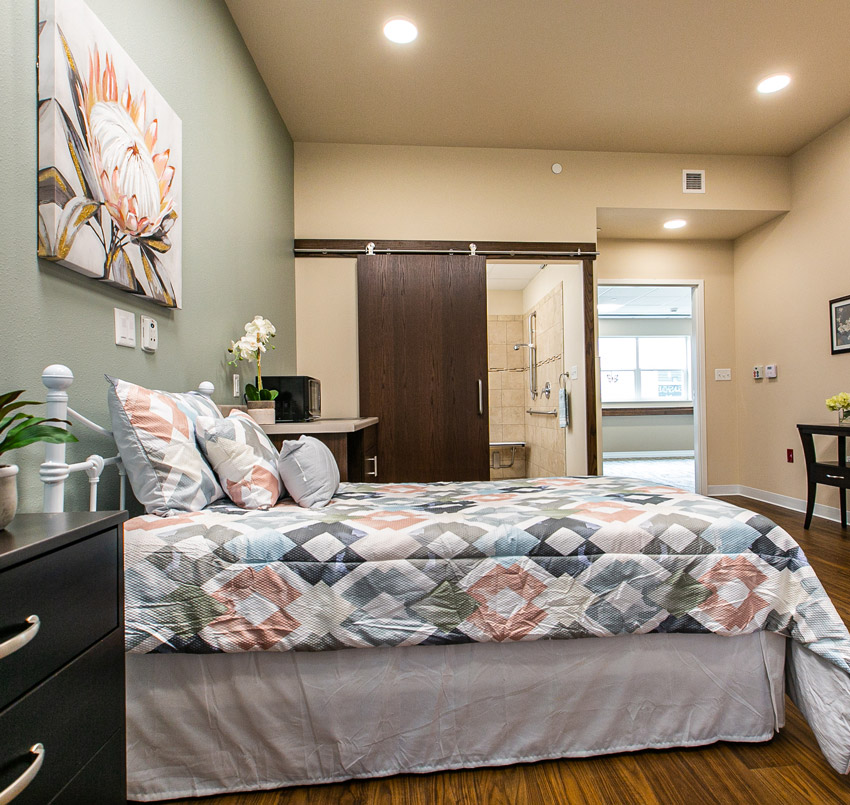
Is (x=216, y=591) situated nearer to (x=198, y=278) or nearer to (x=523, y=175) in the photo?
(x=198, y=278)

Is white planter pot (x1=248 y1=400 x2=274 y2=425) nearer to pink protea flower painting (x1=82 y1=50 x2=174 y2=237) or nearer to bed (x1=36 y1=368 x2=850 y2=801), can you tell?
pink protea flower painting (x1=82 y1=50 x2=174 y2=237)

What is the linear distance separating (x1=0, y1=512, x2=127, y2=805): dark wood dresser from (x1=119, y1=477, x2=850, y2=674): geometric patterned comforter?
327 millimetres

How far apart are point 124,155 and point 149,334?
55cm

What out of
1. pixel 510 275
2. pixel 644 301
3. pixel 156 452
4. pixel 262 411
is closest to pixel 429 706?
pixel 156 452

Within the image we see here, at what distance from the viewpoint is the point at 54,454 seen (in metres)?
1.20

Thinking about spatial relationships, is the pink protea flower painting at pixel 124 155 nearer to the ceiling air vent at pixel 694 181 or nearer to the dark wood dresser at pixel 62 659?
the dark wood dresser at pixel 62 659

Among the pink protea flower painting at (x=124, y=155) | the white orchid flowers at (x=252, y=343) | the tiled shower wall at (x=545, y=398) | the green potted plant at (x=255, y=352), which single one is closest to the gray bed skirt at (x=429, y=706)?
the pink protea flower painting at (x=124, y=155)

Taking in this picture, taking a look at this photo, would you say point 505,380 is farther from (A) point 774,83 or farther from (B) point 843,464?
(A) point 774,83

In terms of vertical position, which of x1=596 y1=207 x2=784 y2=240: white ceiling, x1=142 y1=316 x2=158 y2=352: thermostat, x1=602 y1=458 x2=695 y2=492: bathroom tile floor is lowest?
x1=602 y1=458 x2=695 y2=492: bathroom tile floor

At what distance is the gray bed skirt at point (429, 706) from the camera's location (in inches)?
50.9

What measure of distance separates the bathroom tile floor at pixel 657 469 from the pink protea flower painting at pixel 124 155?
546 cm

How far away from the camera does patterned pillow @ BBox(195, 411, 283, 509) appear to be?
1.57 metres

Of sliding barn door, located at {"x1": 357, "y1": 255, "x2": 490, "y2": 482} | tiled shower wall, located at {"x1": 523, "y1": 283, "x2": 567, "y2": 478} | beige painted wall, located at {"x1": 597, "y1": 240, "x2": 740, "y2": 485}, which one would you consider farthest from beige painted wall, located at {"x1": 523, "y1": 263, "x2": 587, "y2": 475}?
sliding barn door, located at {"x1": 357, "y1": 255, "x2": 490, "y2": 482}

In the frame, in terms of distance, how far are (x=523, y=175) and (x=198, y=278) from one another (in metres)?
2.93
